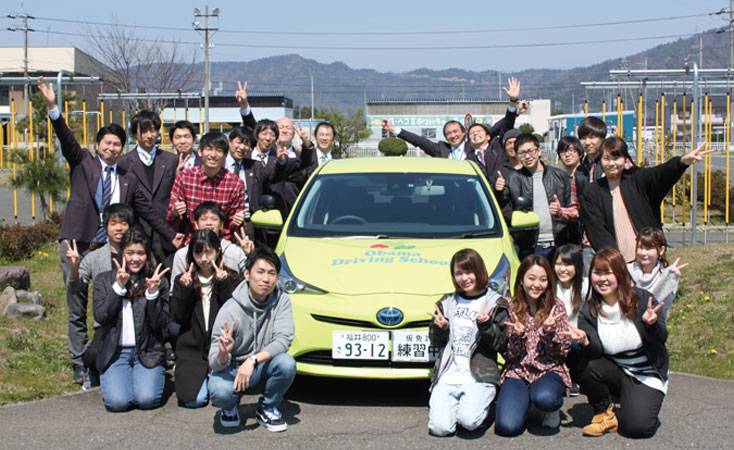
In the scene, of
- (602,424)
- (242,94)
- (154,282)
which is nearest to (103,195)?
(154,282)

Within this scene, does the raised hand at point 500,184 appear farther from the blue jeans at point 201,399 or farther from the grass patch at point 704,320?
the blue jeans at point 201,399

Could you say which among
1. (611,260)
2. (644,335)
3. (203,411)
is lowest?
(203,411)

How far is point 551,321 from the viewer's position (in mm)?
5383

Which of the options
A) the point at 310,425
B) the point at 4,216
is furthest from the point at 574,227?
the point at 4,216

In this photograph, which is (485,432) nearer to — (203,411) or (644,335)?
(644,335)

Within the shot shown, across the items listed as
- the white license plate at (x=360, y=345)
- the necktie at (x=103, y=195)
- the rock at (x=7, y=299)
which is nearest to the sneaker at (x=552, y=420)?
the white license plate at (x=360, y=345)

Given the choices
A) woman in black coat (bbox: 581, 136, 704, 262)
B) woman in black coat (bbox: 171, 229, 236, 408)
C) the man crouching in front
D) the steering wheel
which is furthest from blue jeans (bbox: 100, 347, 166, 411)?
woman in black coat (bbox: 581, 136, 704, 262)

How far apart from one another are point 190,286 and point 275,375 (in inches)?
33.9

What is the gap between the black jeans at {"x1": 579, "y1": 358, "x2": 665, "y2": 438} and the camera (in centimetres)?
528

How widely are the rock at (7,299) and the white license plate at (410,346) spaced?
15.0 feet

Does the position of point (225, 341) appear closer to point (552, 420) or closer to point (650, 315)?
point (552, 420)

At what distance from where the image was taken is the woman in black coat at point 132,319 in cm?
596

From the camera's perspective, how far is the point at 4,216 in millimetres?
19656

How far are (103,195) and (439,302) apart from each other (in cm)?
→ 272
